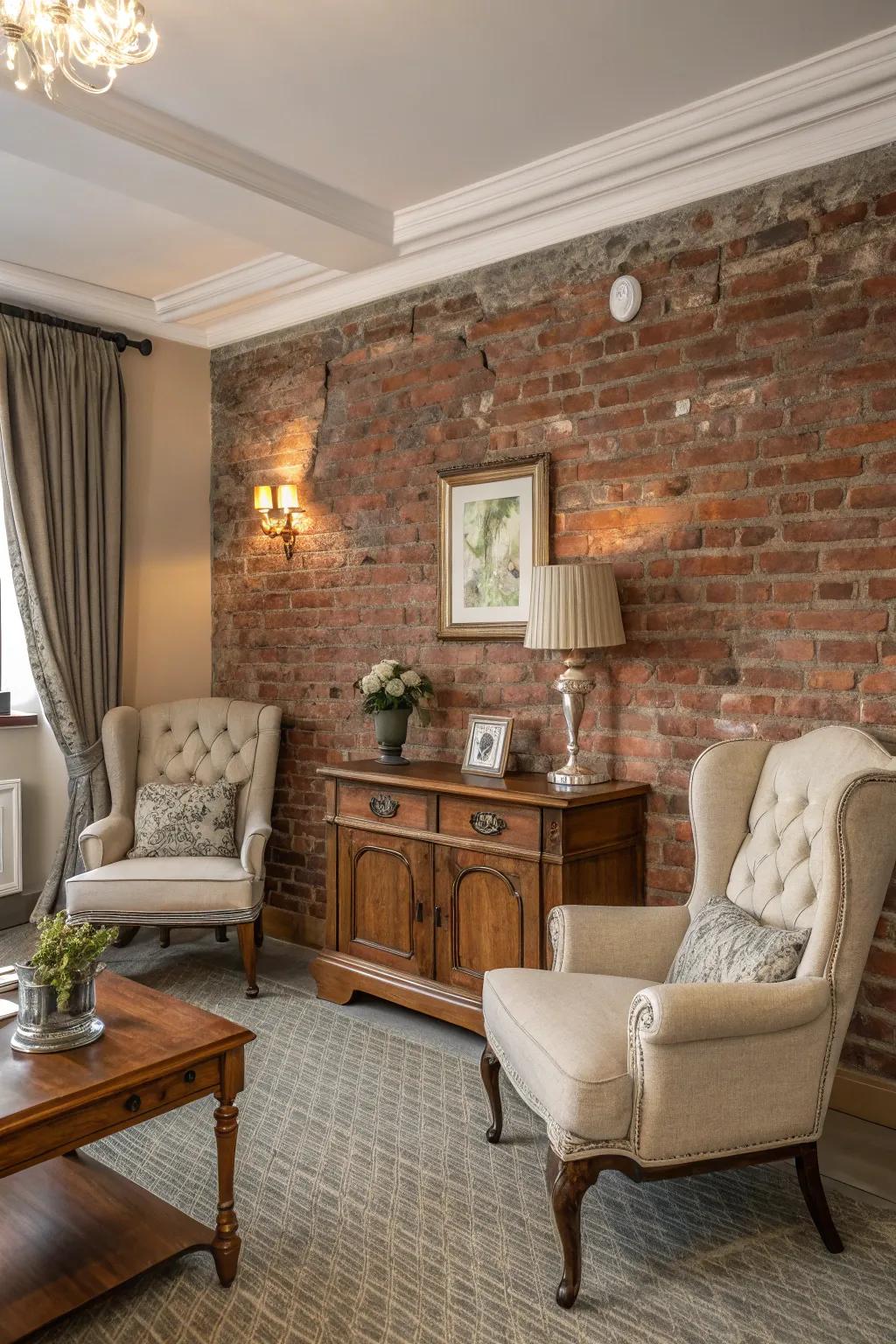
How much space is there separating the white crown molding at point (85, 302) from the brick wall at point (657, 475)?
2.27ft

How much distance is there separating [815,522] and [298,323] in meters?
2.61

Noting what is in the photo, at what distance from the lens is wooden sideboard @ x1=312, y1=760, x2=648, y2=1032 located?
3078 mm

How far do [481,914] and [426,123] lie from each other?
2.47 meters

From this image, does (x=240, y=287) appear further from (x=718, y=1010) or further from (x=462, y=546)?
(x=718, y=1010)

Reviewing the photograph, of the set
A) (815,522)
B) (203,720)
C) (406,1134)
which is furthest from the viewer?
(203,720)

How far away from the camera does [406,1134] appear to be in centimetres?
267

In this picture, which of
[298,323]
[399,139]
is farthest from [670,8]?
[298,323]

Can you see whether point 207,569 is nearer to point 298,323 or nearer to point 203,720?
point 203,720

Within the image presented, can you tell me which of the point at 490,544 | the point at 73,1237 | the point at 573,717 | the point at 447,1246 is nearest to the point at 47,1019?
the point at 73,1237

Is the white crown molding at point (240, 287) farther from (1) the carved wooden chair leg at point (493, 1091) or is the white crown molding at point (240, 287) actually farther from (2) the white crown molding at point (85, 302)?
(1) the carved wooden chair leg at point (493, 1091)

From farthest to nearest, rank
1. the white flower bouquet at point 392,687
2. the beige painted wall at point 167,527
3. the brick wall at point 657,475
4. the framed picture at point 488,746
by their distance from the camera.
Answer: the beige painted wall at point 167,527
the white flower bouquet at point 392,687
the framed picture at point 488,746
the brick wall at point 657,475

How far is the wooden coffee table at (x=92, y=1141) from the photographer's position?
1821 millimetres

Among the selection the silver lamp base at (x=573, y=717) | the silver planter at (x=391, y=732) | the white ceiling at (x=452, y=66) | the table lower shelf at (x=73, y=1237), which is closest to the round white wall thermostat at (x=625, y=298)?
the white ceiling at (x=452, y=66)

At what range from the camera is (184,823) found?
405 cm
